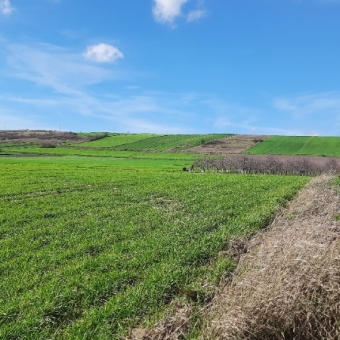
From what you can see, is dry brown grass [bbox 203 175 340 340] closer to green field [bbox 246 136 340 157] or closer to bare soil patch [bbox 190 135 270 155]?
green field [bbox 246 136 340 157]

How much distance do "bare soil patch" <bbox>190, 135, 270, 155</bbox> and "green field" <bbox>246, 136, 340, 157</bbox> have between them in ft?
12.0

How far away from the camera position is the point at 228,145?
130m

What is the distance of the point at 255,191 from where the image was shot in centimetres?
2627

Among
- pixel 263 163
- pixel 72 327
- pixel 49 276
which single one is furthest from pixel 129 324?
pixel 263 163

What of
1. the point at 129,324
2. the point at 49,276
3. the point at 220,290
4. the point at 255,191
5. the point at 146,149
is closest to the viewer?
the point at 129,324

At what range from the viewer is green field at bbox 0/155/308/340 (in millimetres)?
7664

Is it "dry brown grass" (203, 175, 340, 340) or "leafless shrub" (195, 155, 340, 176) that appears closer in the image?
"dry brown grass" (203, 175, 340, 340)

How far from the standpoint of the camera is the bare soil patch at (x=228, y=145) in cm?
11786

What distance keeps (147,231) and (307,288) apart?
771cm

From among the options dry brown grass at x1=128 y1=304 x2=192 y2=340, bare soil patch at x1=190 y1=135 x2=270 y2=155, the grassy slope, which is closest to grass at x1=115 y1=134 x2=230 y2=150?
the grassy slope

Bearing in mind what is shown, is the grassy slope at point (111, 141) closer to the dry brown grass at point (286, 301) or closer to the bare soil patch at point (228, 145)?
the bare soil patch at point (228, 145)

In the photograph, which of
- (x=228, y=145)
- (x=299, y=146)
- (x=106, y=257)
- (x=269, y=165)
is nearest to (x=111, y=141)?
(x=228, y=145)

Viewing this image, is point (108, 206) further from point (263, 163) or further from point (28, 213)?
point (263, 163)

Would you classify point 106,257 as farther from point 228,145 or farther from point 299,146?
point 228,145
